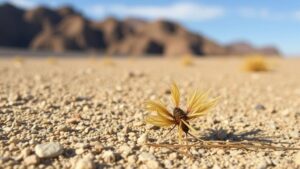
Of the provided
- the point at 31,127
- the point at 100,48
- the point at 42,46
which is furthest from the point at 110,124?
the point at 100,48

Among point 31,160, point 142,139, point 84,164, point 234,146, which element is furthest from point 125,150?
point 234,146

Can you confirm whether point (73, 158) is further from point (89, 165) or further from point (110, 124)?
point (110, 124)

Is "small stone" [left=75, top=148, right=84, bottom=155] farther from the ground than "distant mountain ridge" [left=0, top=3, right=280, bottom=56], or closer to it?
closer to it

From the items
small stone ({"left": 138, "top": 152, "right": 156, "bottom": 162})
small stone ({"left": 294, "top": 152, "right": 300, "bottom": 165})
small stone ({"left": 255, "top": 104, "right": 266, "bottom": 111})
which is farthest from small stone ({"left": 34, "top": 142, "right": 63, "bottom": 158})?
small stone ({"left": 255, "top": 104, "right": 266, "bottom": 111})

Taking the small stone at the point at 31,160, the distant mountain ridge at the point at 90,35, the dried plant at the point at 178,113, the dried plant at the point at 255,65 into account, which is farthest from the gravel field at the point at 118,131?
the distant mountain ridge at the point at 90,35

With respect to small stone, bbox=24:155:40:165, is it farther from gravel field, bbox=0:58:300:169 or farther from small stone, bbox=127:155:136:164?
small stone, bbox=127:155:136:164

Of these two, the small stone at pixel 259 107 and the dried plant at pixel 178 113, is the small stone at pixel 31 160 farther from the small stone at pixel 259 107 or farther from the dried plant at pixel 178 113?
the small stone at pixel 259 107

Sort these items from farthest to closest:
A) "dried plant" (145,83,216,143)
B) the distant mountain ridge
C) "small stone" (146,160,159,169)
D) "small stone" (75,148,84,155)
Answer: the distant mountain ridge → "dried plant" (145,83,216,143) → "small stone" (75,148,84,155) → "small stone" (146,160,159,169)
